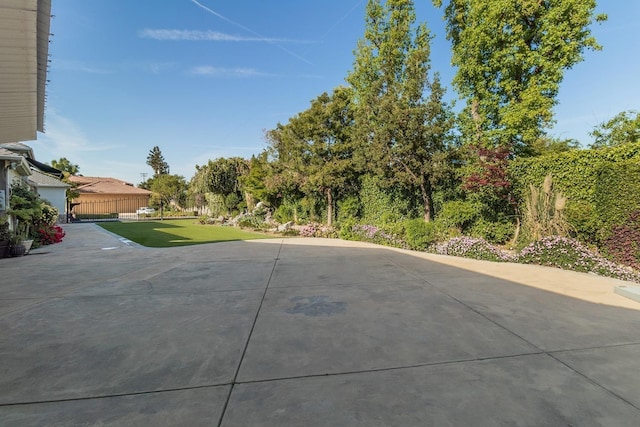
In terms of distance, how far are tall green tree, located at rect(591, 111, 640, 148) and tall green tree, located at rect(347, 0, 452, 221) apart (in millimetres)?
11260

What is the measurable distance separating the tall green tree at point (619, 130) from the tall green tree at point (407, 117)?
1126cm

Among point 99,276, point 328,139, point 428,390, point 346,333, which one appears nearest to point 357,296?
point 346,333

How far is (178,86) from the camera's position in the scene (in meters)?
14.8

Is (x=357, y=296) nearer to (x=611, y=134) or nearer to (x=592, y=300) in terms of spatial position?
(x=592, y=300)

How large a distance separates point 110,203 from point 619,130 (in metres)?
50.0

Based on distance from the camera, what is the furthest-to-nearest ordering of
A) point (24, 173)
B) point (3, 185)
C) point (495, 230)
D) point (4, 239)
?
→ point (24, 173) < point (495, 230) < point (3, 185) < point (4, 239)

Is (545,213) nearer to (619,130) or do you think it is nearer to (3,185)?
(619,130)

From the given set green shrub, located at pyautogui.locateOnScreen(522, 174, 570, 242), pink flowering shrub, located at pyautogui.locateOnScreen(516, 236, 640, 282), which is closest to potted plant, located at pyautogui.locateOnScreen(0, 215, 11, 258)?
pink flowering shrub, located at pyautogui.locateOnScreen(516, 236, 640, 282)

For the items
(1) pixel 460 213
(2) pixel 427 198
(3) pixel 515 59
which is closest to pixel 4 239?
(2) pixel 427 198

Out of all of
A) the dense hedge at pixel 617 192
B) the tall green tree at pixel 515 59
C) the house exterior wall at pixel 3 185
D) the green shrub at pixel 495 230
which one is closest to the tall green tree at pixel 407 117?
the green shrub at pixel 495 230

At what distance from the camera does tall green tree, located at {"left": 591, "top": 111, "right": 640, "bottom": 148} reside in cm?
1446

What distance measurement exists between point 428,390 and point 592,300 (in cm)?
384

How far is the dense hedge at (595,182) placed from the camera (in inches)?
241

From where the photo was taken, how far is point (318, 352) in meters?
2.78
